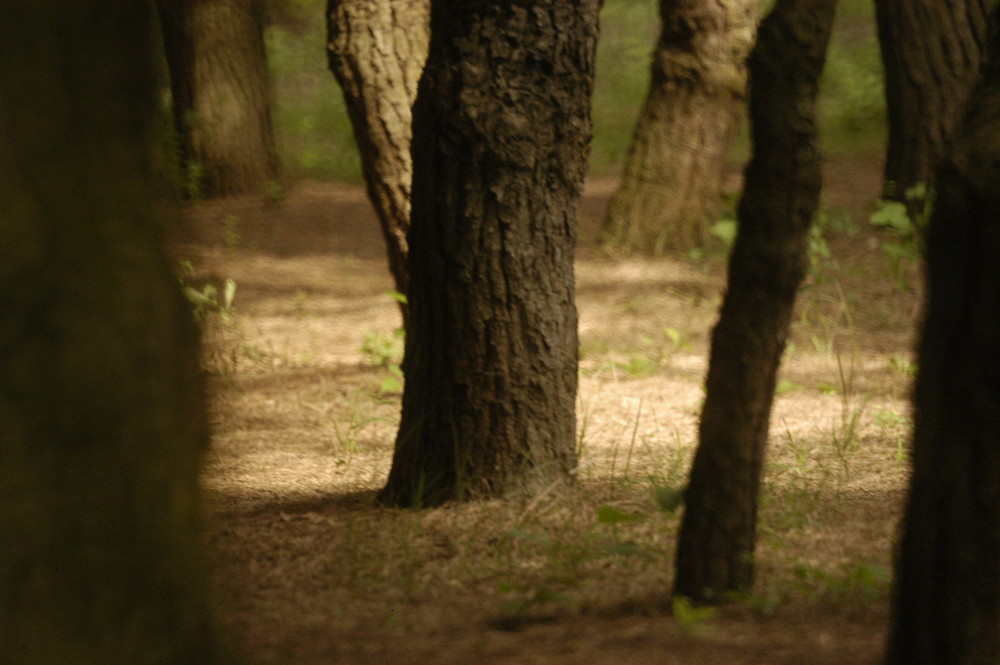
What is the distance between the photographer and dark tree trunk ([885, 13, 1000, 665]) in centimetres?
192

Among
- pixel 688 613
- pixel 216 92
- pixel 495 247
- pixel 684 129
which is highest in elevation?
pixel 216 92

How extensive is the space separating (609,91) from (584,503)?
1744 cm

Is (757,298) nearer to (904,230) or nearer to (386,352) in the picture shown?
(386,352)

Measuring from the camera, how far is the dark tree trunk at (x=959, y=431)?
6.31ft

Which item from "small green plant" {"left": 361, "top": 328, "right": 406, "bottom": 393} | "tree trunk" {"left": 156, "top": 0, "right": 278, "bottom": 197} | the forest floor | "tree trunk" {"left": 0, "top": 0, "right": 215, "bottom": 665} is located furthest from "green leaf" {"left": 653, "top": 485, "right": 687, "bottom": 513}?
"tree trunk" {"left": 156, "top": 0, "right": 278, "bottom": 197}

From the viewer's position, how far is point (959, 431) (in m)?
1.97

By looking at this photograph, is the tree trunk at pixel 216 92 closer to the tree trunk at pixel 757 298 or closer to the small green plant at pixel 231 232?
the small green plant at pixel 231 232

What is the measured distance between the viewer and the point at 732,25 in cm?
Result: 870

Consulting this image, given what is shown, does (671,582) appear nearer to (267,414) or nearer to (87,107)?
(87,107)

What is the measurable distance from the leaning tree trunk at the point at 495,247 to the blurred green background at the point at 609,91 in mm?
9253

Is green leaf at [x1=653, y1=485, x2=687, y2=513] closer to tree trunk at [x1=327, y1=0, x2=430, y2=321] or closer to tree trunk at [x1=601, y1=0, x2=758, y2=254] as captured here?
tree trunk at [x1=327, y1=0, x2=430, y2=321]

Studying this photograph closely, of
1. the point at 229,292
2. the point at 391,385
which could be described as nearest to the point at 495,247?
the point at 391,385

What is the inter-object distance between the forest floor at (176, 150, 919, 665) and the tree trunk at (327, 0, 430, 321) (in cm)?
98

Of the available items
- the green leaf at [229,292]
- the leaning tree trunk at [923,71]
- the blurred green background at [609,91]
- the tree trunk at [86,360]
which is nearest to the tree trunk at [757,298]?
the tree trunk at [86,360]
